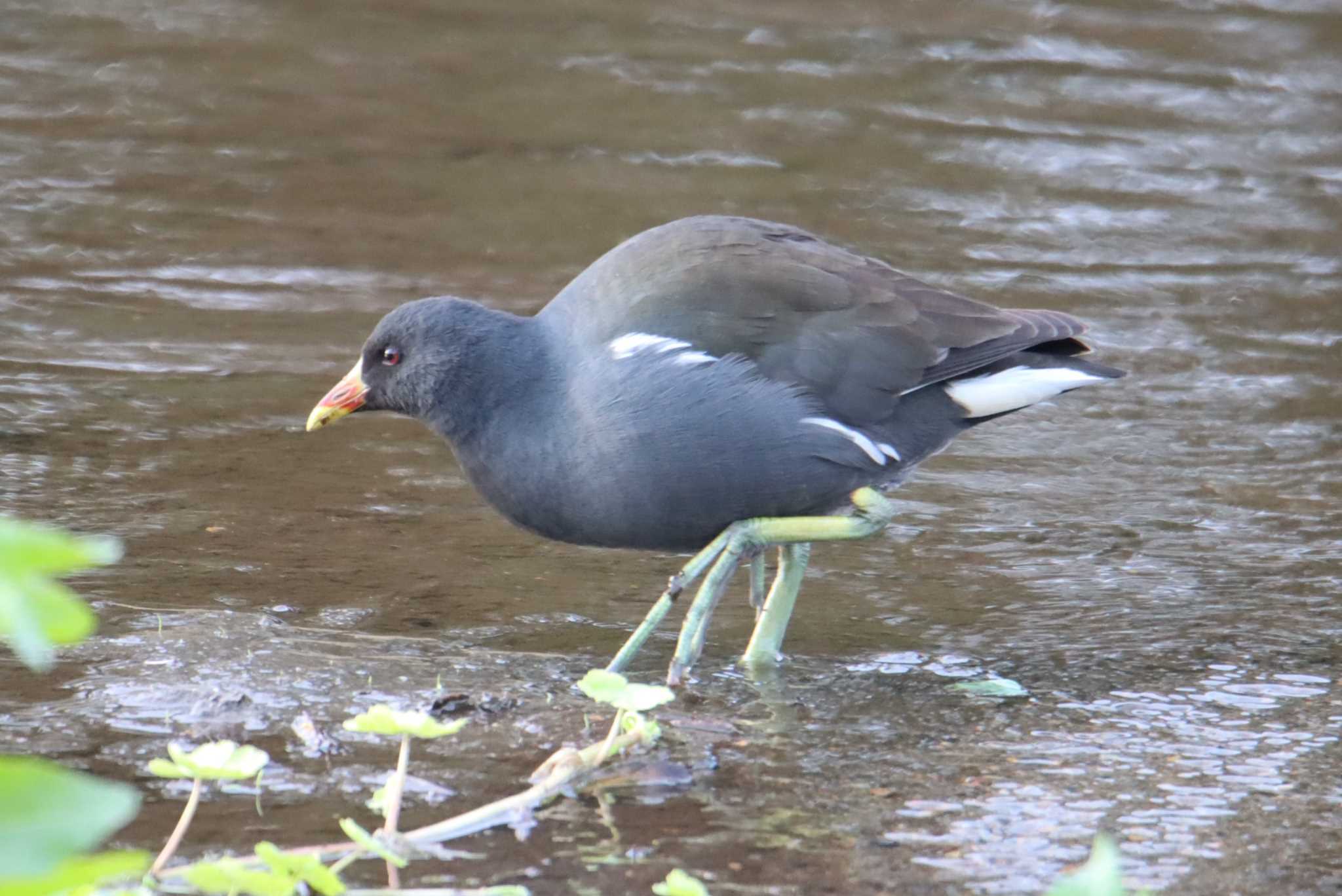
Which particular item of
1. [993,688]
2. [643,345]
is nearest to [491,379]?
[643,345]

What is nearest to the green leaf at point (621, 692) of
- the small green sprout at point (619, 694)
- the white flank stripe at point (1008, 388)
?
the small green sprout at point (619, 694)

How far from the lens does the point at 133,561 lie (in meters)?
4.26

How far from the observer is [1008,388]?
3998 millimetres

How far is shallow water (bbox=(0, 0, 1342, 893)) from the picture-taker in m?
3.02

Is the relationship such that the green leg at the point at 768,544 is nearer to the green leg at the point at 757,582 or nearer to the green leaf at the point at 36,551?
the green leg at the point at 757,582

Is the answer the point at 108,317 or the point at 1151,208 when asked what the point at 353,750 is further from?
the point at 1151,208

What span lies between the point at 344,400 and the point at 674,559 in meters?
1.14

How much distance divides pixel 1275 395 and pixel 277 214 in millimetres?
4074

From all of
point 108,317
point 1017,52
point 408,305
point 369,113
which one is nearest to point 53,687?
point 408,305

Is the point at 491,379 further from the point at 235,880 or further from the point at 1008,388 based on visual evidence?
the point at 235,880

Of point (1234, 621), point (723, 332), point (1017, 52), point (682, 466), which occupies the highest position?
point (1017, 52)

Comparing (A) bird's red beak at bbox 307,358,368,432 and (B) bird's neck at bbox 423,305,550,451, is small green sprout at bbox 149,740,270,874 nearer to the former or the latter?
(B) bird's neck at bbox 423,305,550,451

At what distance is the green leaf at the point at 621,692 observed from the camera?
8.55 feet

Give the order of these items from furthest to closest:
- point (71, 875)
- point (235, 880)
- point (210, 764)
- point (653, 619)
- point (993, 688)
A: point (993, 688)
point (653, 619)
point (210, 764)
point (235, 880)
point (71, 875)
